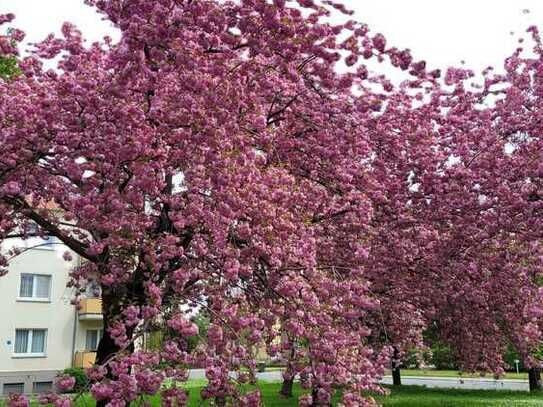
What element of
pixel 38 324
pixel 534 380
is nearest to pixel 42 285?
pixel 38 324

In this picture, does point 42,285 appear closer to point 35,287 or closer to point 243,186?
point 35,287

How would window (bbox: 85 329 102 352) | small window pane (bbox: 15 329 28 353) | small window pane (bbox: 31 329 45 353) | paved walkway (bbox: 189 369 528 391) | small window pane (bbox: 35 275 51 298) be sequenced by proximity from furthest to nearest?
window (bbox: 85 329 102 352) → small window pane (bbox: 35 275 51 298) → small window pane (bbox: 31 329 45 353) → small window pane (bbox: 15 329 28 353) → paved walkway (bbox: 189 369 528 391)

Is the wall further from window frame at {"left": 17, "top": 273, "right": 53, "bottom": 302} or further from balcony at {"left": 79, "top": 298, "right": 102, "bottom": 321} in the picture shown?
balcony at {"left": 79, "top": 298, "right": 102, "bottom": 321}

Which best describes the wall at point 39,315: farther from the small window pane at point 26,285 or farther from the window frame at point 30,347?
the small window pane at point 26,285

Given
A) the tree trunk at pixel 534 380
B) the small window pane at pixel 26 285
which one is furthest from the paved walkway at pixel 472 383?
the small window pane at pixel 26 285

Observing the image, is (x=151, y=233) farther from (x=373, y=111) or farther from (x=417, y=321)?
(x=417, y=321)

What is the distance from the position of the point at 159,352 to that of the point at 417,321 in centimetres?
835

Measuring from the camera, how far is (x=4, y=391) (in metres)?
25.9

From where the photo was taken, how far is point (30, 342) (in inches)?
1075

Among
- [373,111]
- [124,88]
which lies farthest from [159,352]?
[373,111]

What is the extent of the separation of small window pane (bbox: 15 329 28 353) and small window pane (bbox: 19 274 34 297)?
1.78 metres

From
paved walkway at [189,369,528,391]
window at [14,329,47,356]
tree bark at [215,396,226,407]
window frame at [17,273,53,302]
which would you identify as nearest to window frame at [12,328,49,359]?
window at [14,329,47,356]

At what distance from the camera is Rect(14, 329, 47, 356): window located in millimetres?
27000

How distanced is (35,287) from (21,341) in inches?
105
